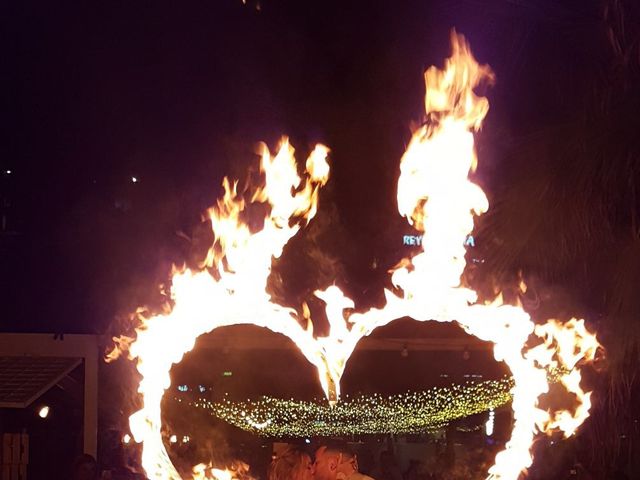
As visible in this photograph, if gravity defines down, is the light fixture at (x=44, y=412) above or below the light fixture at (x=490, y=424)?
above

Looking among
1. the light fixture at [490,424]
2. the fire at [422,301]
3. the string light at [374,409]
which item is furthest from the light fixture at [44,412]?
the light fixture at [490,424]

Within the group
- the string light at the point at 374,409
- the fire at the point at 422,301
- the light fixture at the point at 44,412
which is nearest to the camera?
the fire at the point at 422,301

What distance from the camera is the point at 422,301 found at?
6055 mm

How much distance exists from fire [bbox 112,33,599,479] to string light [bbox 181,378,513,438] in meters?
3.34

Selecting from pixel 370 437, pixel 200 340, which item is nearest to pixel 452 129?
pixel 200 340

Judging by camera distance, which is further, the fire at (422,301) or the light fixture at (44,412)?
the light fixture at (44,412)

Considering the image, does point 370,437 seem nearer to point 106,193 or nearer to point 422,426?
point 422,426

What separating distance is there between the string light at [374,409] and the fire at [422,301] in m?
3.34

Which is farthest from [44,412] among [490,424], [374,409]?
[490,424]

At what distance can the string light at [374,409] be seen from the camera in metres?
10.4

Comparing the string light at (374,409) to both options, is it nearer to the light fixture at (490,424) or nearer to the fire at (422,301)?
the light fixture at (490,424)

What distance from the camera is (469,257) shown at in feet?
33.8

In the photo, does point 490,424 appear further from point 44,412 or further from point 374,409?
point 44,412

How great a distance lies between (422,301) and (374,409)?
510cm
